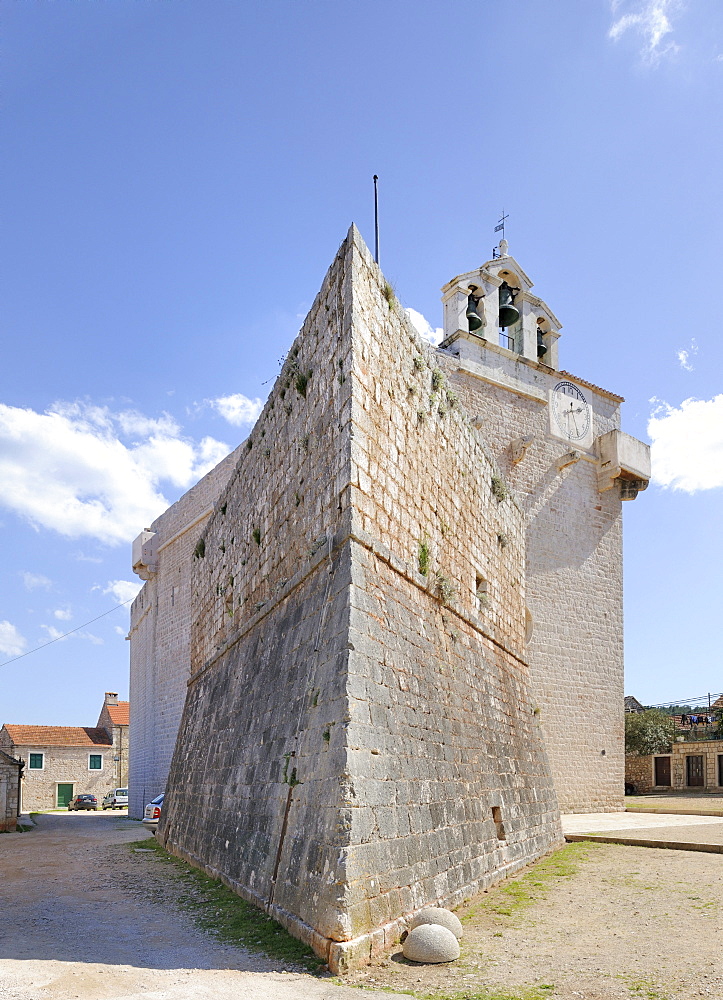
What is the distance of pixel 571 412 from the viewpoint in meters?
20.7

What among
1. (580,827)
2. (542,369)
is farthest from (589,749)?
(542,369)

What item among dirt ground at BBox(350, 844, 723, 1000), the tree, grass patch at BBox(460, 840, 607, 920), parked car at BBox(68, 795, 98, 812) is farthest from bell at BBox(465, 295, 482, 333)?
parked car at BBox(68, 795, 98, 812)

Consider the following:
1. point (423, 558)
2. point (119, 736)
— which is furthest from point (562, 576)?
point (119, 736)

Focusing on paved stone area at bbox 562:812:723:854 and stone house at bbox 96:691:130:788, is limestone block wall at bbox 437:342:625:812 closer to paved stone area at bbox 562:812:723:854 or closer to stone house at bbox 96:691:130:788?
paved stone area at bbox 562:812:723:854

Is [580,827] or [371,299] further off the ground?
[371,299]

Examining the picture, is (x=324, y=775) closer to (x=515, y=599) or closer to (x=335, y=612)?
(x=335, y=612)

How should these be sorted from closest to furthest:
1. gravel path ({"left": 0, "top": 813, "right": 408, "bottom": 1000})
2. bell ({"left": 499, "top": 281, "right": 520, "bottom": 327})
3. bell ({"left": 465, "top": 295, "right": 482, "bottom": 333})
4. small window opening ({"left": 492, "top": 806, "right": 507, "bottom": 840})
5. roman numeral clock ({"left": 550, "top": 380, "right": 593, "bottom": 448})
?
gravel path ({"left": 0, "top": 813, "right": 408, "bottom": 1000}), small window opening ({"left": 492, "top": 806, "right": 507, "bottom": 840}), bell ({"left": 465, "top": 295, "right": 482, "bottom": 333}), roman numeral clock ({"left": 550, "top": 380, "right": 593, "bottom": 448}), bell ({"left": 499, "top": 281, "right": 520, "bottom": 327})

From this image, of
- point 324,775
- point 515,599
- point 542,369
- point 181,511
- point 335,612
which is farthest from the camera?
point 181,511

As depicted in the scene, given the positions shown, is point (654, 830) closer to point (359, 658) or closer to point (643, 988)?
point (643, 988)

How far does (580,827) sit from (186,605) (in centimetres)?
1138

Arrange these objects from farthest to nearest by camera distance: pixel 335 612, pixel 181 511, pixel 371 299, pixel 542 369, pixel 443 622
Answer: pixel 181 511 → pixel 542 369 → pixel 443 622 → pixel 371 299 → pixel 335 612

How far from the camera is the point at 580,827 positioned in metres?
13.9

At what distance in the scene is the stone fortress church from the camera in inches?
210

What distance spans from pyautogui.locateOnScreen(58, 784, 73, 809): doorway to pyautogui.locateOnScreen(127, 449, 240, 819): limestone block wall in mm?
15086
